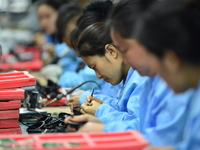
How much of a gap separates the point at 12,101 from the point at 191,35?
1.10 meters

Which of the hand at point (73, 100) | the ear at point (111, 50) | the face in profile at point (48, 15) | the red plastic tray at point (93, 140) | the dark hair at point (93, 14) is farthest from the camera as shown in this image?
the face in profile at point (48, 15)

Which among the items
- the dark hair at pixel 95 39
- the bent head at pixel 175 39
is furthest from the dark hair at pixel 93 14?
the bent head at pixel 175 39

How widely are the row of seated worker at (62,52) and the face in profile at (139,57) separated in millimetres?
1534

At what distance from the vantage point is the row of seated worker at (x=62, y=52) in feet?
11.0

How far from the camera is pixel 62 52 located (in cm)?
482

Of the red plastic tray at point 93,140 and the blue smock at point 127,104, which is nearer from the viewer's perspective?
the red plastic tray at point 93,140

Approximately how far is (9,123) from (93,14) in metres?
0.82

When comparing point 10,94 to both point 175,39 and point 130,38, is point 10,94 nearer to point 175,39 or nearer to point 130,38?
point 130,38

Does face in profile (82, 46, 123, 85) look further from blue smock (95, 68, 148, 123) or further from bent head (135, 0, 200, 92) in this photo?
bent head (135, 0, 200, 92)

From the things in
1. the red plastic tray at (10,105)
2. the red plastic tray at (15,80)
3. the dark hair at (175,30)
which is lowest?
the red plastic tray at (10,105)

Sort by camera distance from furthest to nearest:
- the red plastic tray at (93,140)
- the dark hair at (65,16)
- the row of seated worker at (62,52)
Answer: the dark hair at (65,16), the row of seated worker at (62,52), the red plastic tray at (93,140)

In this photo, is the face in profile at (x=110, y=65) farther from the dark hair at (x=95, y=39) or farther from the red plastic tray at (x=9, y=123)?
the red plastic tray at (x=9, y=123)

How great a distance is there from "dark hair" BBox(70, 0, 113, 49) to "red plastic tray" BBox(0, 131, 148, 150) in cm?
121

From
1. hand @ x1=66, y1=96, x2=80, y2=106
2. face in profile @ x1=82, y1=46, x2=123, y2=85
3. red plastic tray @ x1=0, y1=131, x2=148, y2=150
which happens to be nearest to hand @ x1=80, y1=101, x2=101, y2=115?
face in profile @ x1=82, y1=46, x2=123, y2=85
